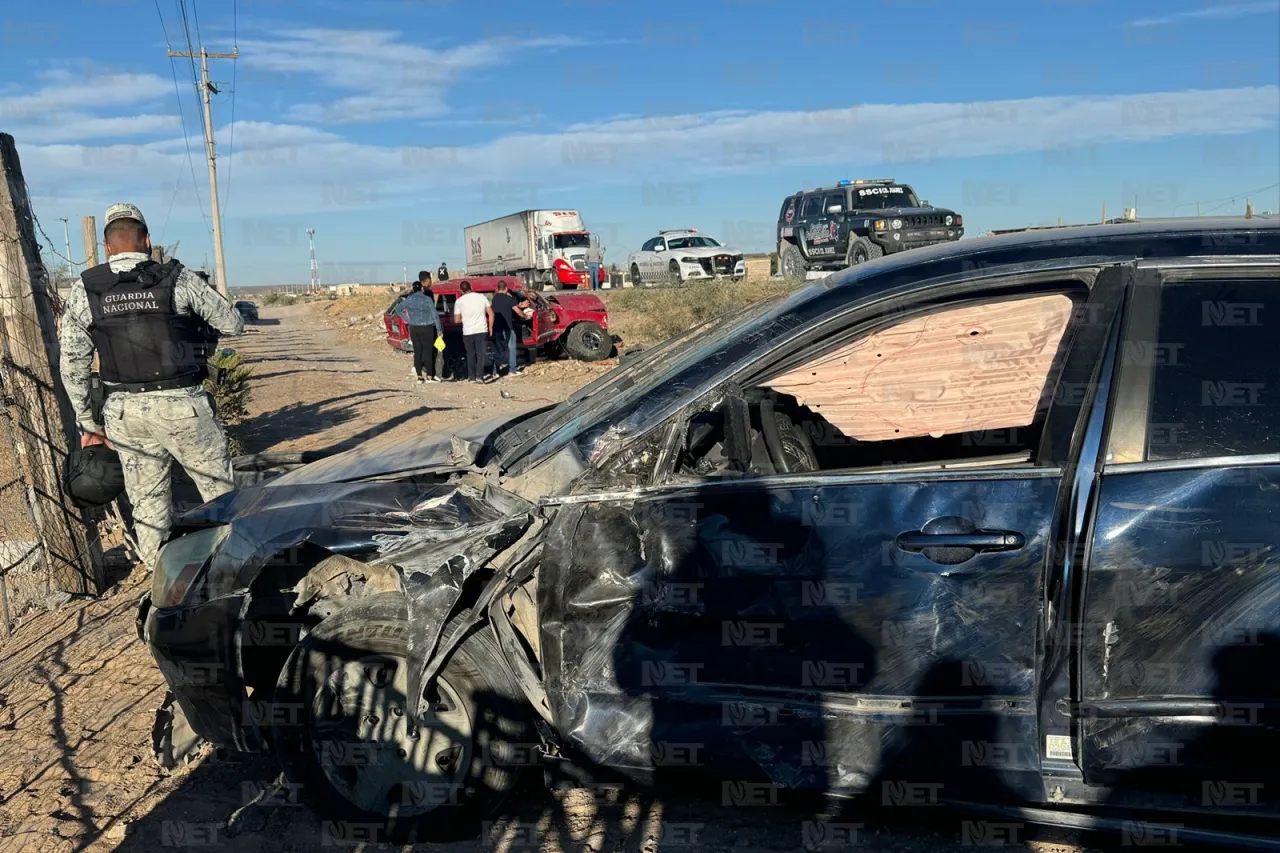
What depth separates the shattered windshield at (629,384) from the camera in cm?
302

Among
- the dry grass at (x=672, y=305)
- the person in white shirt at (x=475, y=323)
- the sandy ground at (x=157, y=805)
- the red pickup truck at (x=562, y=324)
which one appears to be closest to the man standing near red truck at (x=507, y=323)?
the red pickup truck at (x=562, y=324)

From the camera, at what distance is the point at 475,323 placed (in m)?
16.4

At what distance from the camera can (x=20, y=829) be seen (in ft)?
11.0

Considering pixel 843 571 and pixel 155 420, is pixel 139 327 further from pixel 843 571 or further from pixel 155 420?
pixel 843 571

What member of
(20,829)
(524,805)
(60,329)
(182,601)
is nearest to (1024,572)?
(524,805)

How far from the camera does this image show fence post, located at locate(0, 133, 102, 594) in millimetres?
5301

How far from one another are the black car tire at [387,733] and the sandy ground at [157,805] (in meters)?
0.12

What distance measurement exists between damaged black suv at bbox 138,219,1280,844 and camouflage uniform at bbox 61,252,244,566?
1.75m

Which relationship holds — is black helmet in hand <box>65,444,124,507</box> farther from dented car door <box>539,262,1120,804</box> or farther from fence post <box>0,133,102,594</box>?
dented car door <box>539,262,1120,804</box>

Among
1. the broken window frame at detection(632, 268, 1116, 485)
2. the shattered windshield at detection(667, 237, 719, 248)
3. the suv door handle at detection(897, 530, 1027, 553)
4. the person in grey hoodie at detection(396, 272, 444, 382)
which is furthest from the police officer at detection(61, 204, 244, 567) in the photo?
the shattered windshield at detection(667, 237, 719, 248)

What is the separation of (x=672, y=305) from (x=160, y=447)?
18.5m

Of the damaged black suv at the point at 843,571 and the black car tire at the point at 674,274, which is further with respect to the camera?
the black car tire at the point at 674,274

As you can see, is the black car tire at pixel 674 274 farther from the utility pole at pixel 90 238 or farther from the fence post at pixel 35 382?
the fence post at pixel 35 382

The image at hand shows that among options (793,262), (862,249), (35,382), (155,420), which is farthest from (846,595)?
(793,262)
